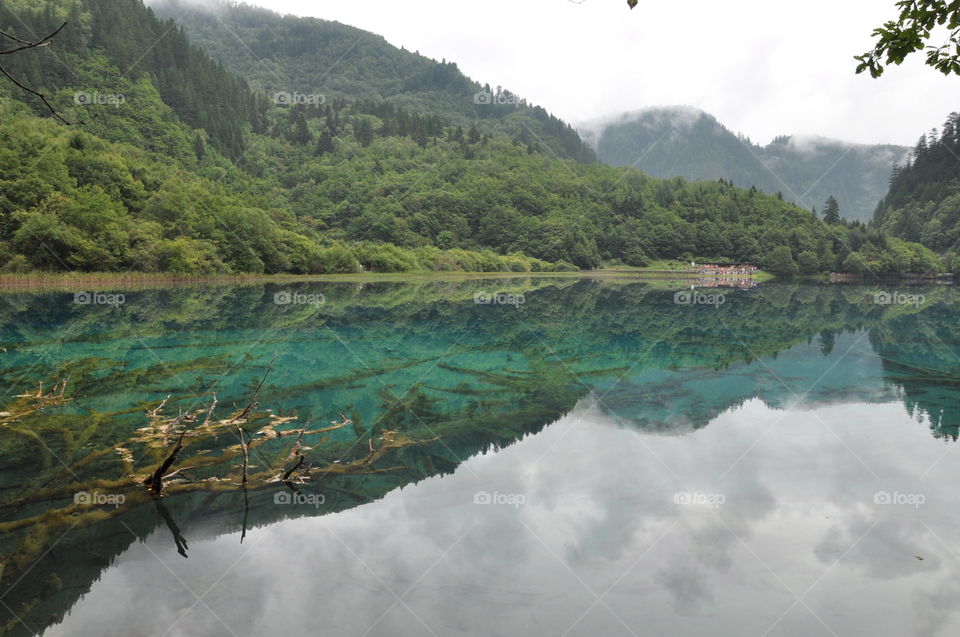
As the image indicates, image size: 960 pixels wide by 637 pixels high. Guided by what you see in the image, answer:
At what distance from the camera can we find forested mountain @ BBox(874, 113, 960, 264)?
14988cm

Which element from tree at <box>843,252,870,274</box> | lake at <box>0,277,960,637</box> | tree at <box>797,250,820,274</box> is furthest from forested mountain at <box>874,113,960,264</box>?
lake at <box>0,277,960,637</box>

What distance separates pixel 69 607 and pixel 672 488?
27.8ft

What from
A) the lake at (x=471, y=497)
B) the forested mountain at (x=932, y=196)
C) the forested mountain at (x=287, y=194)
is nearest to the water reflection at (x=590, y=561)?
the lake at (x=471, y=497)

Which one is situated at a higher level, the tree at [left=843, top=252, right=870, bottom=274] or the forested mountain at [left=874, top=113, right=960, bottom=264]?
the forested mountain at [left=874, top=113, right=960, bottom=264]

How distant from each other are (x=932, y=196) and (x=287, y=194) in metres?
170

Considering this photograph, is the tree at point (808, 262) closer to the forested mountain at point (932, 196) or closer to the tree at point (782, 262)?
the tree at point (782, 262)

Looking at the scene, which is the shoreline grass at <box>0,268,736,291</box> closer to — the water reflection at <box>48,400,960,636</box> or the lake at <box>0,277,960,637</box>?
the lake at <box>0,277,960,637</box>

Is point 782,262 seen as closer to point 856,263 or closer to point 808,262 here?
point 808,262

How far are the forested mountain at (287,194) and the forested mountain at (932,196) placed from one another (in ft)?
36.8

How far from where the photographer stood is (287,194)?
488 ft

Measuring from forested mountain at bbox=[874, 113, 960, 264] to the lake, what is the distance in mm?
163534

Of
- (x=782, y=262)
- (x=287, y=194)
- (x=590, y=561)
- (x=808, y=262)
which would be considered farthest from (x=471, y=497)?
(x=287, y=194)

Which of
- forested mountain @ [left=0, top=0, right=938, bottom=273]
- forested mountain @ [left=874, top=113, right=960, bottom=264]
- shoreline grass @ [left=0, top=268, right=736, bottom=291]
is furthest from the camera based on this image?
forested mountain @ [left=874, top=113, right=960, bottom=264]

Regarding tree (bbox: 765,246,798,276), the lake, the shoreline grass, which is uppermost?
the lake
